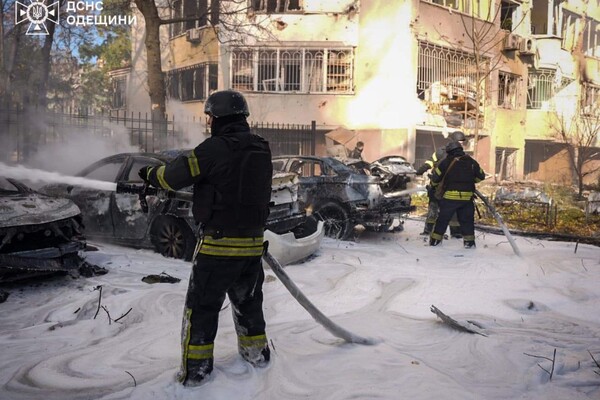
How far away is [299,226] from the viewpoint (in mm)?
7246

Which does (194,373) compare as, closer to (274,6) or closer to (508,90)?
(274,6)

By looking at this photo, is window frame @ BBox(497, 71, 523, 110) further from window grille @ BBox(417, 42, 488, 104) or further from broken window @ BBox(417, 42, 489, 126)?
window grille @ BBox(417, 42, 488, 104)

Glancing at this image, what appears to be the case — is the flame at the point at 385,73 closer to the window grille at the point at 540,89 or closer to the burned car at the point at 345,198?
the window grille at the point at 540,89

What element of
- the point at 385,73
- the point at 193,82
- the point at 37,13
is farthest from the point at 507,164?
the point at 37,13

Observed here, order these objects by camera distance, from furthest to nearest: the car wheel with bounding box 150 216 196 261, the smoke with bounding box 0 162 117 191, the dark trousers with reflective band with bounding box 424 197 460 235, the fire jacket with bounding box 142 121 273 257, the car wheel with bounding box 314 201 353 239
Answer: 1. the dark trousers with reflective band with bounding box 424 197 460 235
2. the car wheel with bounding box 314 201 353 239
3. the car wheel with bounding box 150 216 196 261
4. the smoke with bounding box 0 162 117 191
5. the fire jacket with bounding box 142 121 273 257

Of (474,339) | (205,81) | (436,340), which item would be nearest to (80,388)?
(436,340)

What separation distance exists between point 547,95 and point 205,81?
15.7 meters

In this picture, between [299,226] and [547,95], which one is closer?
[299,226]

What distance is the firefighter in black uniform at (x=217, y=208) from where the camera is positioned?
3.18m

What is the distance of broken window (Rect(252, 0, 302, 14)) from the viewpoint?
18.4 meters

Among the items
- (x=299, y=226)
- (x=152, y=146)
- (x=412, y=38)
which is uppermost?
(x=412, y=38)

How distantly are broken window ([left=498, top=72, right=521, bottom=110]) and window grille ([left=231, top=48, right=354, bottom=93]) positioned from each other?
8.01 metres

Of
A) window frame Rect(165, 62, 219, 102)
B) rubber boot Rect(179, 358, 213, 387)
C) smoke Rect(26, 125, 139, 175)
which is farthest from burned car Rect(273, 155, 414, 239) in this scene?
window frame Rect(165, 62, 219, 102)

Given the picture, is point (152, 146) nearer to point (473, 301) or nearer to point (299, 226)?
point (299, 226)
